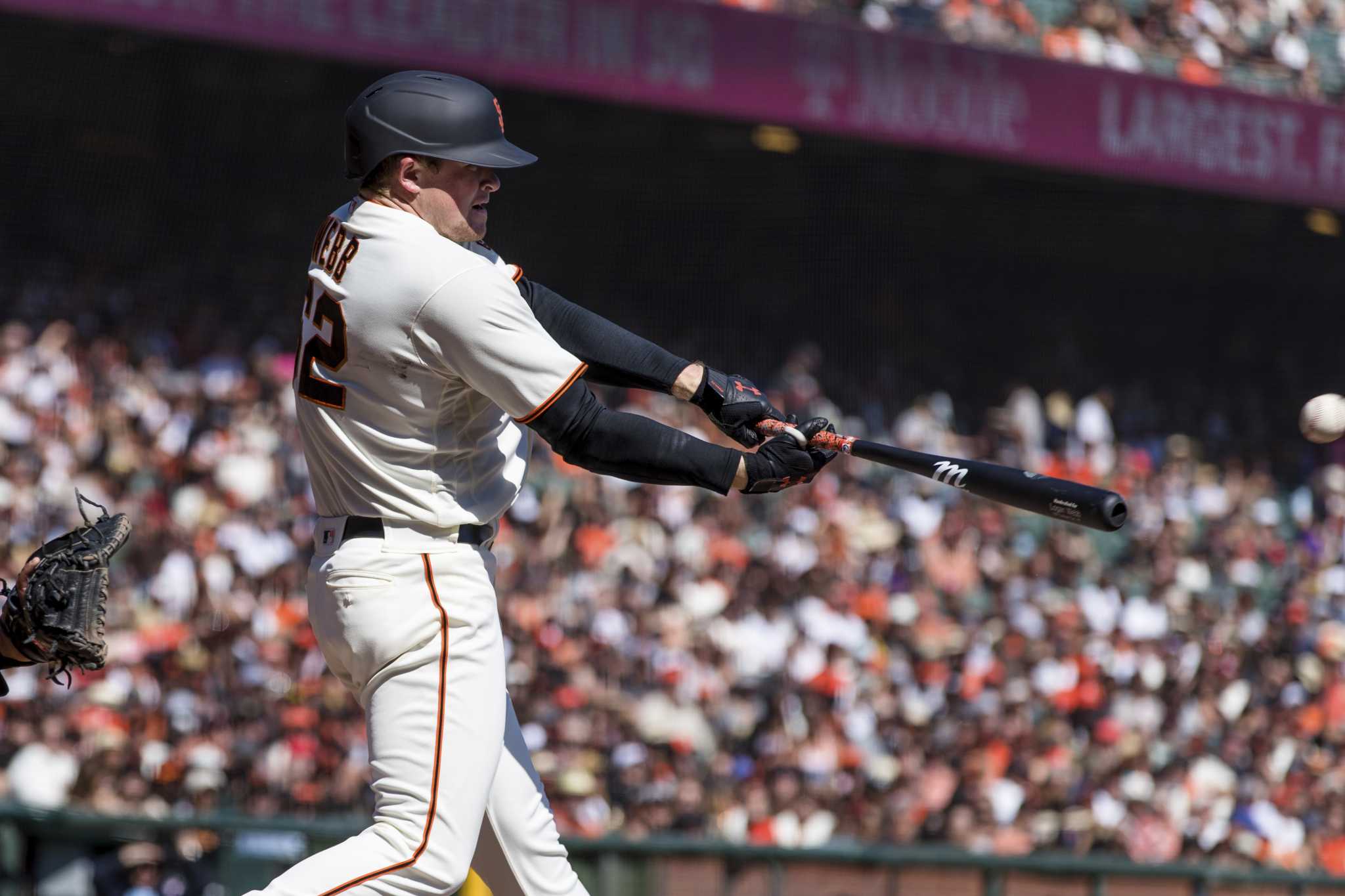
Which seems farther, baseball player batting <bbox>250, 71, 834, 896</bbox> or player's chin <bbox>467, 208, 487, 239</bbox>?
player's chin <bbox>467, 208, 487, 239</bbox>

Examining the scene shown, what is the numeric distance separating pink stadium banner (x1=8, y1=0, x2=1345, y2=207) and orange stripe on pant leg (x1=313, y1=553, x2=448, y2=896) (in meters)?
7.33

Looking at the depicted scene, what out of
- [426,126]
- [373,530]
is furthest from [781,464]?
[426,126]

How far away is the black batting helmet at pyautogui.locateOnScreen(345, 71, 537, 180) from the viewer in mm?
2652

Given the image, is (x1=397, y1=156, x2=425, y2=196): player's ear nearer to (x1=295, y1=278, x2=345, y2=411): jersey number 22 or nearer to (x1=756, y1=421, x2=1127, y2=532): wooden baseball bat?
(x1=295, y1=278, x2=345, y2=411): jersey number 22

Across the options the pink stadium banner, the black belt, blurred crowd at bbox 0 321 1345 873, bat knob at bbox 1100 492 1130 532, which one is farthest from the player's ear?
the pink stadium banner

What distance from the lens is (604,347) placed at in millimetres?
2943

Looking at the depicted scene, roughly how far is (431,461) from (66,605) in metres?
0.63

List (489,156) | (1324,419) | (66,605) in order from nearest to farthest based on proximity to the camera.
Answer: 1. (489,156)
2. (66,605)
3. (1324,419)

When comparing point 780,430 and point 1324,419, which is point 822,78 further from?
point 780,430

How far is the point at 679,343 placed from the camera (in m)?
11.6

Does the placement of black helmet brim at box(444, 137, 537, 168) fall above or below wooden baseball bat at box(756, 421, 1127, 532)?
above

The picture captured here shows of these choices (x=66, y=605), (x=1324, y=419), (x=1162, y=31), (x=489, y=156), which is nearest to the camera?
(x=489, y=156)

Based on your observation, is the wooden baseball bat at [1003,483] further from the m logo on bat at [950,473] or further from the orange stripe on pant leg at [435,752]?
the orange stripe on pant leg at [435,752]

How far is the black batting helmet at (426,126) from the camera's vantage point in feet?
8.70
